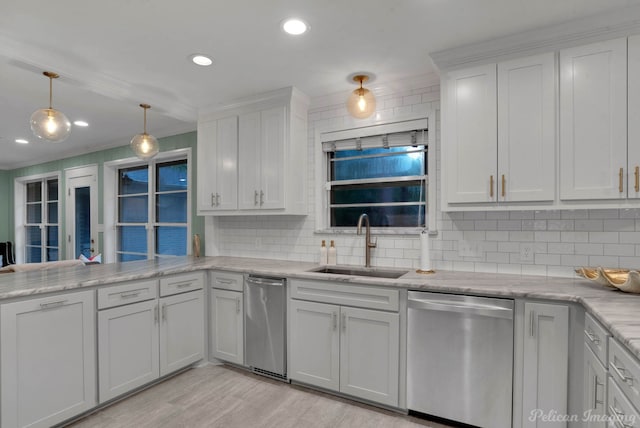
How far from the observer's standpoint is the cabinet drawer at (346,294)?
229 cm

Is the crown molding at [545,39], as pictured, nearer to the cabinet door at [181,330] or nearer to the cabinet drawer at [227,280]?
the cabinet drawer at [227,280]

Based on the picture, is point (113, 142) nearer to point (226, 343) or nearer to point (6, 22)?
point (6, 22)

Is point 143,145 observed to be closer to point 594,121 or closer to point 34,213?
point 594,121

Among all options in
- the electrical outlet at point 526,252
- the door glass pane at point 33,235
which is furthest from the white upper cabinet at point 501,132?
the door glass pane at point 33,235

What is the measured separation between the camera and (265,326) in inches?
109

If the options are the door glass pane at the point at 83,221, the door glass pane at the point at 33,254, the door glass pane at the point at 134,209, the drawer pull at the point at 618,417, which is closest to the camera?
the drawer pull at the point at 618,417

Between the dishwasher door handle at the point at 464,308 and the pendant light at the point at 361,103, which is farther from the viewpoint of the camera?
the pendant light at the point at 361,103

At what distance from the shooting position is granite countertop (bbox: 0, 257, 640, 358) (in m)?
1.50

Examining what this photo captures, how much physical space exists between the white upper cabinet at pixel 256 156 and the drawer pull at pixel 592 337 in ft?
7.31

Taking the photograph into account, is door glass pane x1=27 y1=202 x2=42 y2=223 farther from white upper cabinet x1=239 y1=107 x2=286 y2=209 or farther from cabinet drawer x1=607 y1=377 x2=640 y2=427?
cabinet drawer x1=607 y1=377 x2=640 y2=427

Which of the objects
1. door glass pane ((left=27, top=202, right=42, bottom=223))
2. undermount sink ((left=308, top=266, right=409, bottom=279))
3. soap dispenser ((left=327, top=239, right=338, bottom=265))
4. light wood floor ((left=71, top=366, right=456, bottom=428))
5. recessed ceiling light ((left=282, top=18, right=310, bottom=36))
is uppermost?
recessed ceiling light ((left=282, top=18, right=310, bottom=36))

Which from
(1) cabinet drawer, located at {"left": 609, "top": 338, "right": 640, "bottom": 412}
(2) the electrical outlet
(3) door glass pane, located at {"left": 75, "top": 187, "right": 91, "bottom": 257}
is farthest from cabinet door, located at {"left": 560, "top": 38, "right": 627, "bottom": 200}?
(3) door glass pane, located at {"left": 75, "top": 187, "right": 91, "bottom": 257}

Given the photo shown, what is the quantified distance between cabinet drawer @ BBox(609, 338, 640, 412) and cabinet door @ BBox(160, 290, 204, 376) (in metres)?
2.81

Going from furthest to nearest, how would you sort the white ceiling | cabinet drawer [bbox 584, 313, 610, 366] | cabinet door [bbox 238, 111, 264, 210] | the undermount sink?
cabinet door [bbox 238, 111, 264, 210]
the undermount sink
the white ceiling
cabinet drawer [bbox 584, 313, 610, 366]
